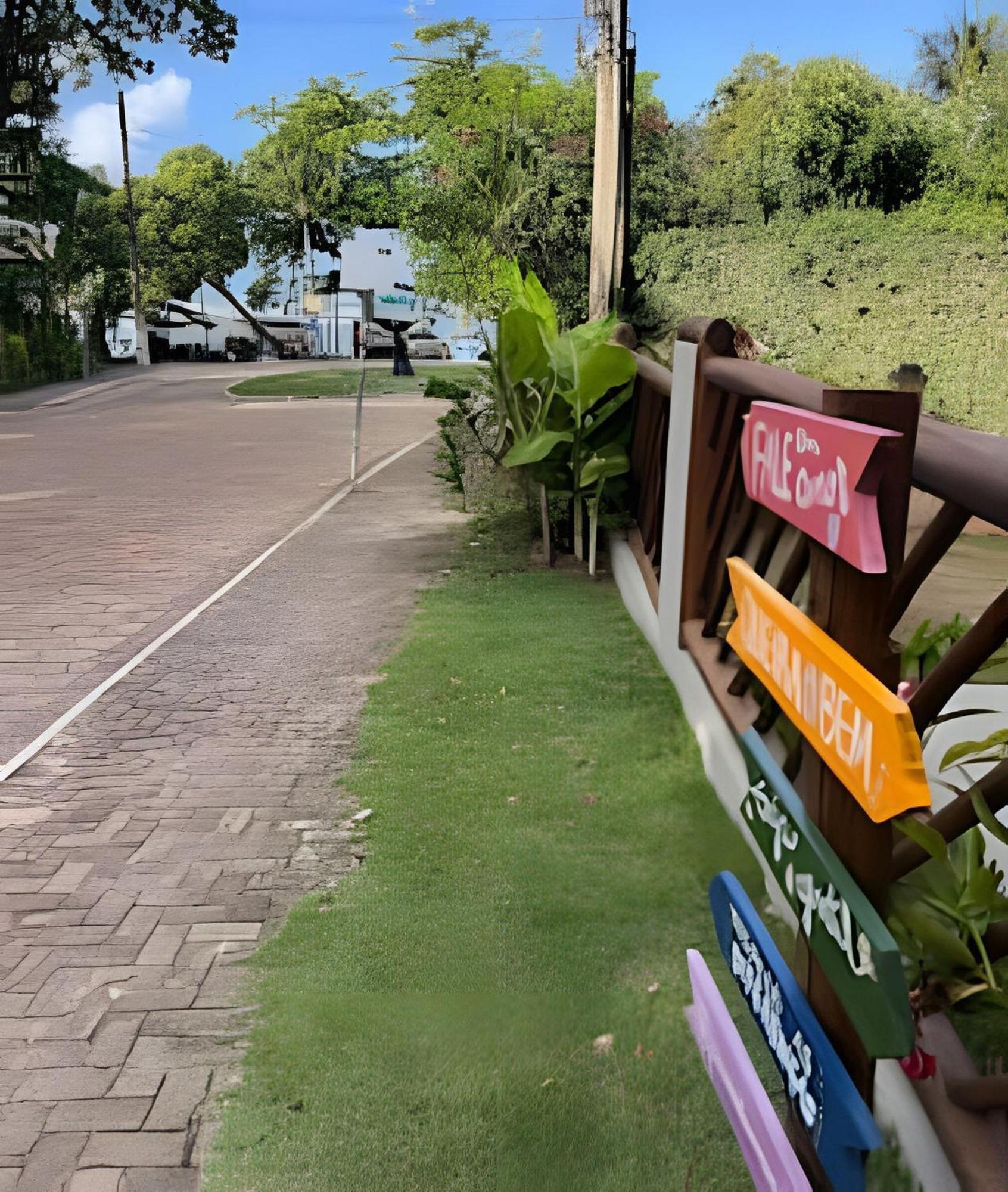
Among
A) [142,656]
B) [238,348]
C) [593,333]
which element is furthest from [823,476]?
[238,348]

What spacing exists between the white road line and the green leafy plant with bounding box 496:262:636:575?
2.18m

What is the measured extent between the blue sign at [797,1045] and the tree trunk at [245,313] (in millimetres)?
58820

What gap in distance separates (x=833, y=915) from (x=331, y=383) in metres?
33.6

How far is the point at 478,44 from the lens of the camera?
4531 cm

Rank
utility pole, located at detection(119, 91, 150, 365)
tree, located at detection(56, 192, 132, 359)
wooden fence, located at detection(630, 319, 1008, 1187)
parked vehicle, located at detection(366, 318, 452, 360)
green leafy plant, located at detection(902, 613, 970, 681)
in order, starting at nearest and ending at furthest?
wooden fence, located at detection(630, 319, 1008, 1187) < green leafy plant, located at detection(902, 613, 970, 681) < tree, located at detection(56, 192, 132, 359) < utility pole, located at detection(119, 91, 150, 365) < parked vehicle, located at detection(366, 318, 452, 360)

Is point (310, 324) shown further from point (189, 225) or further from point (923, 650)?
point (923, 650)

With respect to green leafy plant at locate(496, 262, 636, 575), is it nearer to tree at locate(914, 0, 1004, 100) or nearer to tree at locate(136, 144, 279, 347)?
tree at locate(914, 0, 1004, 100)

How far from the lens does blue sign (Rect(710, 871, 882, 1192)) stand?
221cm

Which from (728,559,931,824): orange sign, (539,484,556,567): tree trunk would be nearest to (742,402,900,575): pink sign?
(728,559,931,824): orange sign

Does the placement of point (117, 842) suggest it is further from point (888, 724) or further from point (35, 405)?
point (35, 405)

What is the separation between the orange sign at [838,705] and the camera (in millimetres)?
2012

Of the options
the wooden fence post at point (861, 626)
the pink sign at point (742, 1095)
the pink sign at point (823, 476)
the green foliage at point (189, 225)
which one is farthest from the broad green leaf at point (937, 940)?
the green foliage at point (189, 225)

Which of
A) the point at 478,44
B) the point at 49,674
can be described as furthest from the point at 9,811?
the point at 478,44

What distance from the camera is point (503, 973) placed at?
12.1 ft
